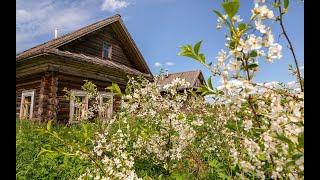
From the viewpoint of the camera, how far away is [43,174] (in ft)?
20.7

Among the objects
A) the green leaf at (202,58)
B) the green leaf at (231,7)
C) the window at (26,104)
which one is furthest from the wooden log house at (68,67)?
the green leaf at (231,7)

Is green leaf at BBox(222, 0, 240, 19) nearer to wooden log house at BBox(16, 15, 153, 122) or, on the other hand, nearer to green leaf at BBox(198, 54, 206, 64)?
green leaf at BBox(198, 54, 206, 64)

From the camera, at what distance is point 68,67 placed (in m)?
14.4

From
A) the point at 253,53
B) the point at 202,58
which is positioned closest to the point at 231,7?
the point at 253,53

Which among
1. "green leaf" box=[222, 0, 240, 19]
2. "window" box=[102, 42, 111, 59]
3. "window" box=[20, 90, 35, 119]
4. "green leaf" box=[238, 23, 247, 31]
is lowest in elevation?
"window" box=[20, 90, 35, 119]

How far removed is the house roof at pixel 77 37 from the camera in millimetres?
13422

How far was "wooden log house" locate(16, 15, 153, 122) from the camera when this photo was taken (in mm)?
13617

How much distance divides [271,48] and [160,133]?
3.08 meters

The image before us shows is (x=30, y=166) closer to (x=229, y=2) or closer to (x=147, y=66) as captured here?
(x=229, y=2)

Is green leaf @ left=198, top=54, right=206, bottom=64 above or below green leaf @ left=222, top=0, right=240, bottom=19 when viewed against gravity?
below

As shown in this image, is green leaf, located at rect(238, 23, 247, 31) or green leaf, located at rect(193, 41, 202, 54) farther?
green leaf, located at rect(193, 41, 202, 54)

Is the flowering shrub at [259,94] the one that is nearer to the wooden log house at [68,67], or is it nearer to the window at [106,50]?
the wooden log house at [68,67]

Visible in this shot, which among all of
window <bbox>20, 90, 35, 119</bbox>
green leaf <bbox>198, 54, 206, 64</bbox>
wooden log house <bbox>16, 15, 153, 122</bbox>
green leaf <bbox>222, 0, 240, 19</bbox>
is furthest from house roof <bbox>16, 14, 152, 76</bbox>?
green leaf <bbox>222, 0, 240, 19</bbox>
